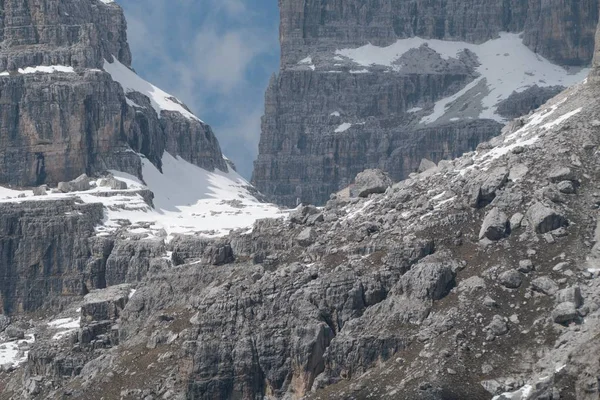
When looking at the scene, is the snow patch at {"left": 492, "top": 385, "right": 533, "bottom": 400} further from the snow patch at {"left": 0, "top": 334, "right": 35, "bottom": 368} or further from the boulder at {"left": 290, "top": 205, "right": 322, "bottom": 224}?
the snow patch at {"left": 0, "top": 334, "right": 35, "bottom": 368}

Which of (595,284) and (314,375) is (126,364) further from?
(595,284)

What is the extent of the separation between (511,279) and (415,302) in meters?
6.24

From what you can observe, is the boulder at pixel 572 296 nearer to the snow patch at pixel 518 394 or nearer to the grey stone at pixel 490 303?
the grey stone at pixel 490 303

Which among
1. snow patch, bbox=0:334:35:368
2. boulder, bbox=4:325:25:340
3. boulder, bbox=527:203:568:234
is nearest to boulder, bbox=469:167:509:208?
boulder, bbox=527:203:568:234

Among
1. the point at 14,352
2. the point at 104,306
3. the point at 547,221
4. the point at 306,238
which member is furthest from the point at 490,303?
the point at 14,352

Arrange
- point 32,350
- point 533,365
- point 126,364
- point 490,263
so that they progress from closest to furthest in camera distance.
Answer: point 533,365 < point 490,263 < point 126,364 < point 32,350

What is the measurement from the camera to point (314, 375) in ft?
484

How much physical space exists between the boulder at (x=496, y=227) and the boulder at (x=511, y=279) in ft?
15.8

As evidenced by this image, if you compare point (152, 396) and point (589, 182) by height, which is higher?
point (589, 182)

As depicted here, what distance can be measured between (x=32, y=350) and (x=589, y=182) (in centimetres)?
4361

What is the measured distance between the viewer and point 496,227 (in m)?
148

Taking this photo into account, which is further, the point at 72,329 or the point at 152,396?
the point at 72,329

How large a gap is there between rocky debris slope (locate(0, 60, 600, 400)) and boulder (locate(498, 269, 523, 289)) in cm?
13

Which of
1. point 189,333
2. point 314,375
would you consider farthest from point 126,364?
point 314,375
